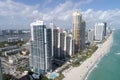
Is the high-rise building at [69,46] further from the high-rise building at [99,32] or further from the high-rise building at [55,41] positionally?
the high-rise building at [99,32]

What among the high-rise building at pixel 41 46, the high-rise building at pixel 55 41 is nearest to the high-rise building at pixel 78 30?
the high-rise building at pixel 55 41

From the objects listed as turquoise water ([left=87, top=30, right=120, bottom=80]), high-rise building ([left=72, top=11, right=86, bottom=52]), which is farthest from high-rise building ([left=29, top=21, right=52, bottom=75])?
high-rise building ([left=72, top=11, right=86, bottom=52])

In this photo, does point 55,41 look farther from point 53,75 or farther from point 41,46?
point 53,75

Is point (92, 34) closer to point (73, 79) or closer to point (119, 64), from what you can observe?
point (119, 64)

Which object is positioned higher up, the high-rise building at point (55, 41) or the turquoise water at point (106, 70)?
the high-rise building at point (55, 41)

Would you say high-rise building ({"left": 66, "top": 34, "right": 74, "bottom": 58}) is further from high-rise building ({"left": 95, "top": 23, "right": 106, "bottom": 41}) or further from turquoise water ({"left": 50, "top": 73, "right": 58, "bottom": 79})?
high-rise building ({"left": 95, "top": 23, "right": 106, "bottom": 41})

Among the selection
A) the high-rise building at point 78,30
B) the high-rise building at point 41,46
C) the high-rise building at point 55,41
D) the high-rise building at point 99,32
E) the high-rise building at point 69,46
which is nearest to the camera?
the high-rise building at point 41,46

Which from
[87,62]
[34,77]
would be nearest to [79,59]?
[87,62]

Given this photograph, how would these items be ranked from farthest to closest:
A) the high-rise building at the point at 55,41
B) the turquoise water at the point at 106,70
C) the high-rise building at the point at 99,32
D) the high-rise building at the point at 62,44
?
the high-rise building at the point at 99,32 → the high-rise building at the point at 62,44 → the high-rise building at the point at 55,41 → the turquoise water at the point at 106,70
